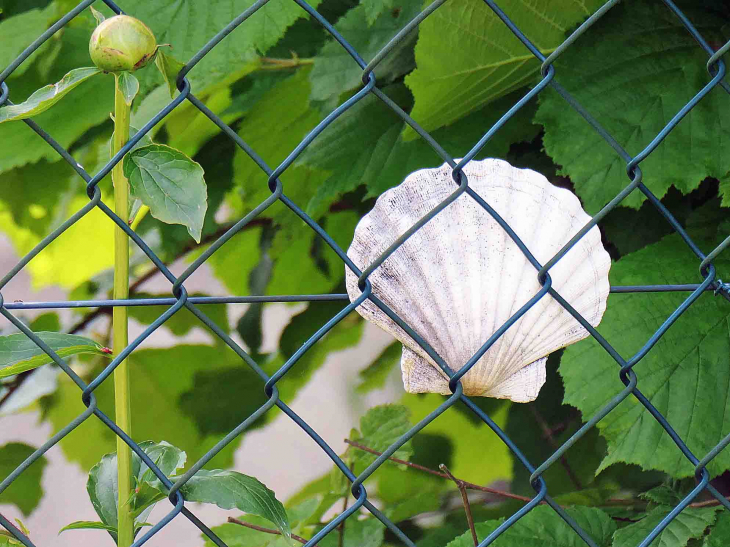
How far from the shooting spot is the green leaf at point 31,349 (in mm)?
462

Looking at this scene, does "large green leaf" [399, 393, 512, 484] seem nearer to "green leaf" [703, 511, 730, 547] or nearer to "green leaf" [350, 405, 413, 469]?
"green leaf" [350, 405, 413, 469]

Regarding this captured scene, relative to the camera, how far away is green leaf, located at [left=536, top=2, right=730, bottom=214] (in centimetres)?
82

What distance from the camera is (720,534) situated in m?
0.77

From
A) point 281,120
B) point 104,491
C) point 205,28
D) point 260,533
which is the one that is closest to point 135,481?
point 104,491

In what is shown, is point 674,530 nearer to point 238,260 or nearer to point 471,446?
point 471,446

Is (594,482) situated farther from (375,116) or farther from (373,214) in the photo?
(373,214)


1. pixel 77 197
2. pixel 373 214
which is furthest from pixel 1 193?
pixel 373 214

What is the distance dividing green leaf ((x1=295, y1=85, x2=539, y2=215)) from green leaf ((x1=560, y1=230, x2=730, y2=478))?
279mm

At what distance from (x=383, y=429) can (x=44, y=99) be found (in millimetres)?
845

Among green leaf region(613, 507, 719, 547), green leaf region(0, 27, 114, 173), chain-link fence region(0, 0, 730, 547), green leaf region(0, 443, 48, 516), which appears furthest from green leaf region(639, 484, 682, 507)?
green leaf region(0, 443, 48, 516)

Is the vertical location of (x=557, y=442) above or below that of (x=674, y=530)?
above

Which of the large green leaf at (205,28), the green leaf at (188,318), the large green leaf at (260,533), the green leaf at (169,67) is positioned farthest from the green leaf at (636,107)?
the green leaf at (188,318)

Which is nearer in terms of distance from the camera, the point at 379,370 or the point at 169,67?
the point at 169,67

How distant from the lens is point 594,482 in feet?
4.14
